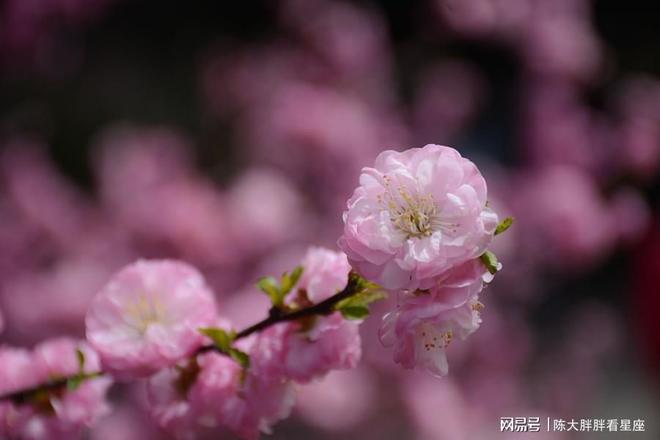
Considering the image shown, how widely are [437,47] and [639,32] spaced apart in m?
0.45

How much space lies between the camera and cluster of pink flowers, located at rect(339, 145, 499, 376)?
0.34 metres

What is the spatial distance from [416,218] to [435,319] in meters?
0.05

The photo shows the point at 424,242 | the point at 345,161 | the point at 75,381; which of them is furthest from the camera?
the point at 345,161

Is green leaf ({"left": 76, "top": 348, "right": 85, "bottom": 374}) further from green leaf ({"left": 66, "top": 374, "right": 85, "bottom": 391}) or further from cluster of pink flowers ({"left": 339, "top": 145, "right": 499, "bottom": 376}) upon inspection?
cluster of pink flowers ({"left": 339, "top": 145, "right": 499, "bottom": 376})

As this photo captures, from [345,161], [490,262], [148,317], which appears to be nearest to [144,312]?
[148,317]

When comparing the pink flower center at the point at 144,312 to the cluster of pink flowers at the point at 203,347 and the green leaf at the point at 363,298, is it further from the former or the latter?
the green leaf at the point at 363,298

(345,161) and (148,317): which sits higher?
(345,161)

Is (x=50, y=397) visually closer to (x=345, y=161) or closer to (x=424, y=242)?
(x=424, y=242)

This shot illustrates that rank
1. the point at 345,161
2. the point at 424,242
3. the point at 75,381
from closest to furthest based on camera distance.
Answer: the point at 424,242 → the point at 75,381 → the point at 345,161

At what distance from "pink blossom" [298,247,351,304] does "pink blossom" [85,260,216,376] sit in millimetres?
64

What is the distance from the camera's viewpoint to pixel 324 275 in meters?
0.41

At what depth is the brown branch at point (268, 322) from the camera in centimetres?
38

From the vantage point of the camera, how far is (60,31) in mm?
1397

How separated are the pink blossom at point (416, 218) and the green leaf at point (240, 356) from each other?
0.35ft
